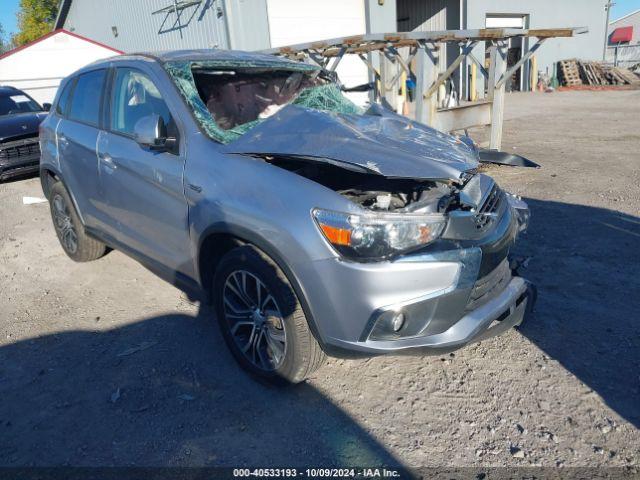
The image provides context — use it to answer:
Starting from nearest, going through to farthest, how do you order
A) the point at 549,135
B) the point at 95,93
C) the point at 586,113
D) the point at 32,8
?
the point at 95,93, the point at 549,135, the point at 586,113, the point at 32,8

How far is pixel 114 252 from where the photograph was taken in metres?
5.48

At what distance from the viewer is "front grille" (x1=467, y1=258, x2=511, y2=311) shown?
270cm

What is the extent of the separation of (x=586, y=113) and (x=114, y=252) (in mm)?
15469

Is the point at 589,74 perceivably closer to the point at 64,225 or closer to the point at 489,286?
the point at 64,225

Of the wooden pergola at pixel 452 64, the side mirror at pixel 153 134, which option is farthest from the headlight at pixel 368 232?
the wooden pergola at pixel 452 64

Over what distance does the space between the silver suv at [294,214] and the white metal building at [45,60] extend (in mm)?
16812

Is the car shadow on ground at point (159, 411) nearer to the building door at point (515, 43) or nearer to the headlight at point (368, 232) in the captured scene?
the headlight at point (368, 232)

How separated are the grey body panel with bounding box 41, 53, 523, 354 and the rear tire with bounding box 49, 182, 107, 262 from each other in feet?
4.19

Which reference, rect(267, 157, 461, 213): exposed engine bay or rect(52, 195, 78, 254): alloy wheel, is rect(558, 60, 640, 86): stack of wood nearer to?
rect(52, 195, 78, 254): alloy wheel

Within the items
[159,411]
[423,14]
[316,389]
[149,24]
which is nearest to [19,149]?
[159,411]

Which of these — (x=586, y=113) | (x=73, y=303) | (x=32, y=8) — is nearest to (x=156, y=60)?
(x=73, y=303)

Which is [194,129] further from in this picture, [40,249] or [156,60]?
[40,249]

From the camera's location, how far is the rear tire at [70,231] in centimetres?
482

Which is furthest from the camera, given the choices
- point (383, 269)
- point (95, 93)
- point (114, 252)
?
point (114, 252)
